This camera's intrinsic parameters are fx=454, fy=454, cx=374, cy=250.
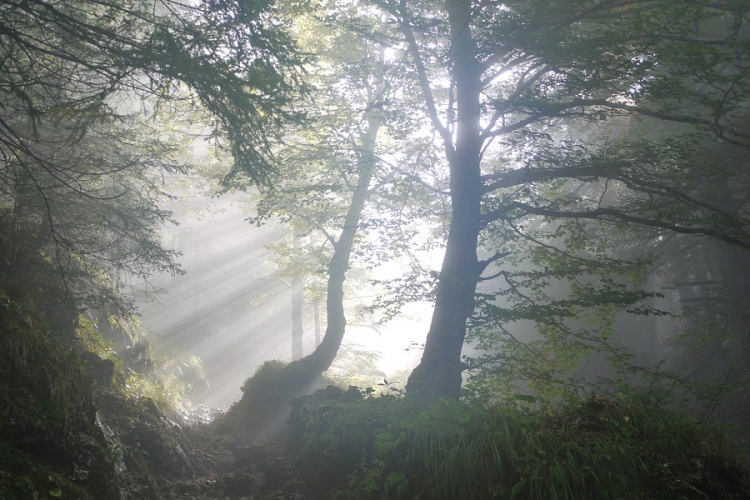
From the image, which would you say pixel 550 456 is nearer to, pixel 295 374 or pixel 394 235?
pixel 394 235

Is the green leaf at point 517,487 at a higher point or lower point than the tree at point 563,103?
lower

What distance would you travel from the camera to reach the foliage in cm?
390

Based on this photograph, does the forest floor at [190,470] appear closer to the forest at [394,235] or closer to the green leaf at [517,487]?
the forest at [394,235]

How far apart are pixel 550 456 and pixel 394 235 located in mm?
6279

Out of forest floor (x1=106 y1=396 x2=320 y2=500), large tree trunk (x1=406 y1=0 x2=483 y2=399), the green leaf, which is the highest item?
large tree trunk (x1=406 y1=0 x2=483 y2=399)

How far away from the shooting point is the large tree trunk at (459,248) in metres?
7.42

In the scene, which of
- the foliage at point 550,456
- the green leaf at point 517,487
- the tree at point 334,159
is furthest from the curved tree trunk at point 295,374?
the green leaf at point 517,487

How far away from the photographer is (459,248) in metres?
7.96

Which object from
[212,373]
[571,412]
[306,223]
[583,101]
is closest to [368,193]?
[306,223]

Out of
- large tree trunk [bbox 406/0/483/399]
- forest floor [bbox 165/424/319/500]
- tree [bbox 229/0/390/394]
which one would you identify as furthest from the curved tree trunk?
large tree trunk [bbox 406/0/483/399]

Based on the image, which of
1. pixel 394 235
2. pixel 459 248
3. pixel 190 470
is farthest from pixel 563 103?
pixel 190 470

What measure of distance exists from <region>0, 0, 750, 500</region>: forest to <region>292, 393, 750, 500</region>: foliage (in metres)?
0.03

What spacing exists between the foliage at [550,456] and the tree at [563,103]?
2.20m

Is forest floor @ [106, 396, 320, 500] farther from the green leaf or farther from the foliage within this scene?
the green leaf
